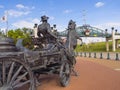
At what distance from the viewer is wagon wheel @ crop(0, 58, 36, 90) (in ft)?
22.3

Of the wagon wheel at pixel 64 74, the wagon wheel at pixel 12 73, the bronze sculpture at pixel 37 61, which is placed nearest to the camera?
the wagon wheel at pixel 12 73

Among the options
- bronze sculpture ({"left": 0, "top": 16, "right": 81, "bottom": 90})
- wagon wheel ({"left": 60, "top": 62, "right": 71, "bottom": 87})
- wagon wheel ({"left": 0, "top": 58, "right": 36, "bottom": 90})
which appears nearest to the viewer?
wagon wheel ({"left": 0, "top": 58, "right": 36, "bottom": 90})

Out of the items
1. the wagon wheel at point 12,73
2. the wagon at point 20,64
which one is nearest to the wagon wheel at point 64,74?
the wagon at point 20,64

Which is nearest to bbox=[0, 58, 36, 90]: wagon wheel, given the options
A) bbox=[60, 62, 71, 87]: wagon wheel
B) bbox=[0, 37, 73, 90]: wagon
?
bbox=[0, 37, 73, 90]: wagon

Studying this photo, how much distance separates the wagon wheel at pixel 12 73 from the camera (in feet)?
22.3

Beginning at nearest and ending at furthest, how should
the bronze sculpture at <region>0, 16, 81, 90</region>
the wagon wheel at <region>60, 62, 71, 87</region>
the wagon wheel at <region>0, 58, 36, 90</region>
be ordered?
the wagon wheel at <region>0, 58, 36, 90</region> → the bronze sculpture at <region>0, 16, 81, 90</region> → the wagon wheel at <region>60, 62, 71, 87</region>

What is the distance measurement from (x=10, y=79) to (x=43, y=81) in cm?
441

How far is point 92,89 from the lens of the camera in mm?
9648

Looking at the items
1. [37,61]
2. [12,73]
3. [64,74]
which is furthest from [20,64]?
[64,74]

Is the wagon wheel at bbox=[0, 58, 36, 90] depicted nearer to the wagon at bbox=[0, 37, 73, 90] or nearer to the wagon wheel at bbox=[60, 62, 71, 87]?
the wagon at bbox=[0, 37, 73, 90]

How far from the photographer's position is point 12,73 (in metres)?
7.24

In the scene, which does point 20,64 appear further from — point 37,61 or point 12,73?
point 37,61

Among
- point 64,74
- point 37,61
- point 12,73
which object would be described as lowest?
point 64,74

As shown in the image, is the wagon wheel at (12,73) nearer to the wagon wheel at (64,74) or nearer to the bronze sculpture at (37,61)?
the bronze sculpture at (37,61)
